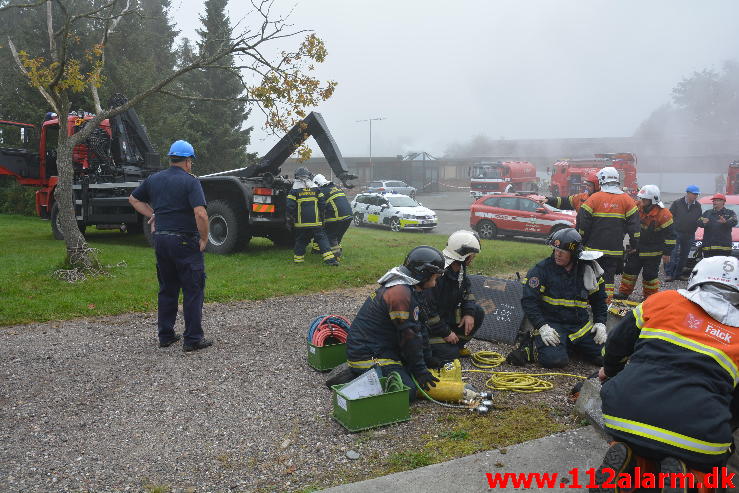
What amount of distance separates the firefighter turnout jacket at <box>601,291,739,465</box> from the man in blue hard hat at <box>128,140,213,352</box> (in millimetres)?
4167

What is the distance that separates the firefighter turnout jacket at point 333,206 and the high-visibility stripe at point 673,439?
341 inches

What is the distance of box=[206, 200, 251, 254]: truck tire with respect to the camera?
11.3 meters

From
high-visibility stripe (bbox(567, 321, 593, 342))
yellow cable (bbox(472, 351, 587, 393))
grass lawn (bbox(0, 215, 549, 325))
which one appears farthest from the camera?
grass lawn (bbox(0, 215, 549, 325))

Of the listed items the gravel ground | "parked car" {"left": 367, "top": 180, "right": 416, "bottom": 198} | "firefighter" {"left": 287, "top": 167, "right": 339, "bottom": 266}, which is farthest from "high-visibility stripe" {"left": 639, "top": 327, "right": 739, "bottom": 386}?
"parked car" {"left": 367, "top": 180, "right": 416, "bottom": 198}

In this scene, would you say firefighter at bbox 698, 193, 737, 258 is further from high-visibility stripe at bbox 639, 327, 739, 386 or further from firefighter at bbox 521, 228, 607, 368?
high-visibility stripe at bbox 639, 327, 739, 386

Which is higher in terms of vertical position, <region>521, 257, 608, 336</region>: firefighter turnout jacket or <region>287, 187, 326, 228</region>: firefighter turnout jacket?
<region>287, 187, 326, 228</region>: firefighter turnout jacket

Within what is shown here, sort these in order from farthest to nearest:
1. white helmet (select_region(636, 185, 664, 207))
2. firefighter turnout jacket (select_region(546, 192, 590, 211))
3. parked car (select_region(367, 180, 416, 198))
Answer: parked car (select_region(367, 180, 416, 198))
firefighter turnout jacket (select_region(546, 192, 590, 211))
white helmet (select_region(636, 185, 664, 207))

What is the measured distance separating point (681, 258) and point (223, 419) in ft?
31.8

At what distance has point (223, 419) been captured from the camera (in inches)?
170

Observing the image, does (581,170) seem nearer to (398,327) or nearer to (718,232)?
(718,232)

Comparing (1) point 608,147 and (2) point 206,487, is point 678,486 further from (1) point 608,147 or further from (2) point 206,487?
(1) point 608,147

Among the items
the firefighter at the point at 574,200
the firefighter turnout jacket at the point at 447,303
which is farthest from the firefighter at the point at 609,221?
the firefighter turnout jacket at the point at 447,303

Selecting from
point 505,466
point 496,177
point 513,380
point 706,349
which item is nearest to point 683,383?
point 706,349

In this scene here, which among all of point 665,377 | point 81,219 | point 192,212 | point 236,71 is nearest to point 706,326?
point 665,377
